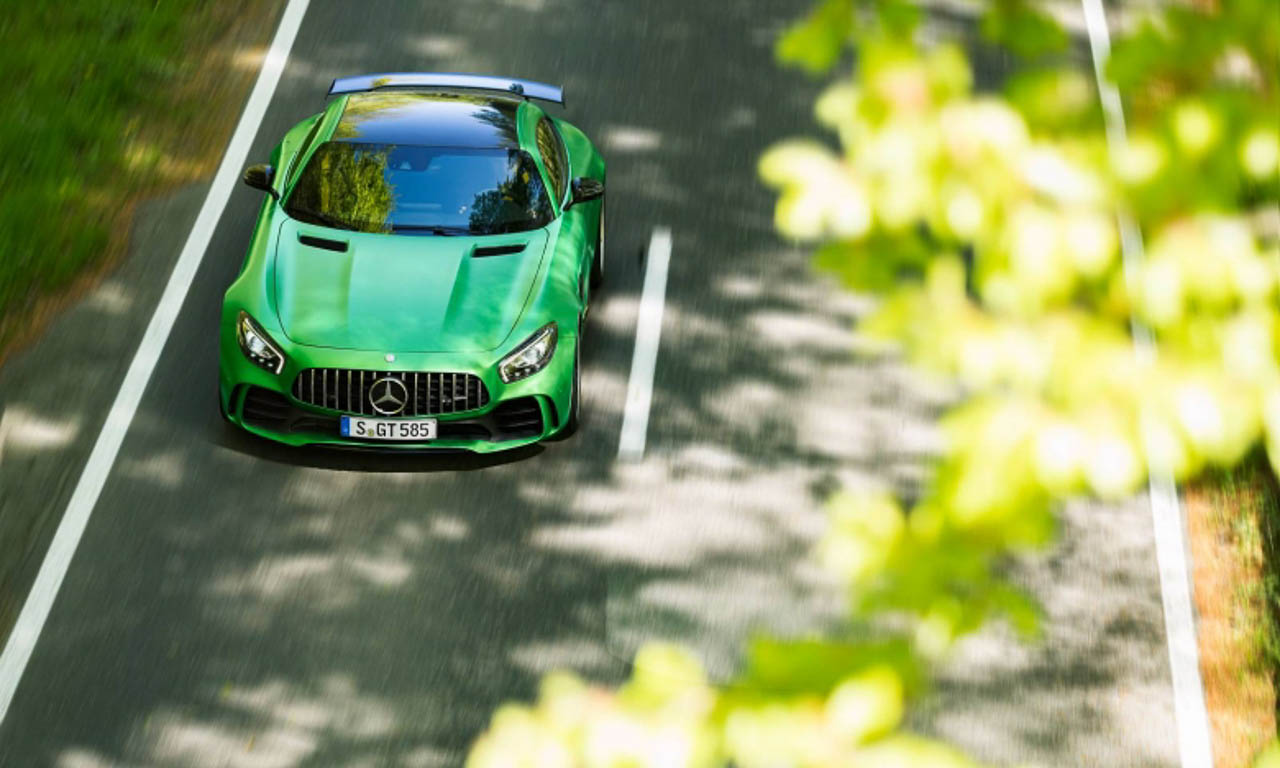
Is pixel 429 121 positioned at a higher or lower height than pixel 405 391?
higher

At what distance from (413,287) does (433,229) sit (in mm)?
534

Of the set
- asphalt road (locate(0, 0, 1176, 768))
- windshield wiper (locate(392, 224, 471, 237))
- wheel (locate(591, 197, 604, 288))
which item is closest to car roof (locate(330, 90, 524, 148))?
windshield wiper (locate(392, 224, 471, 237))

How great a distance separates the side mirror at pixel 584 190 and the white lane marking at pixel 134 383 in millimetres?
2942

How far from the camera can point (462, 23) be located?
1477 centimetres

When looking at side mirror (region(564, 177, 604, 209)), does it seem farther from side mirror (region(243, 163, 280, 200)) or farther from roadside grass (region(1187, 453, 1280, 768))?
roadside grass (region(1187, 453, 1280, 768))

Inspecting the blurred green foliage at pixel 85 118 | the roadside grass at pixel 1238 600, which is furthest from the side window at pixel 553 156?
the roadside grass at pixel 1238 600

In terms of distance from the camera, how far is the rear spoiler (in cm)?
1098

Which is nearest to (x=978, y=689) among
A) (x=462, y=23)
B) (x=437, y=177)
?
(x=437, y=177)

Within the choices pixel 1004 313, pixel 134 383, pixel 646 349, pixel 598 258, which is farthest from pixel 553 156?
pixel 1004 313

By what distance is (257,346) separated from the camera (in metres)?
9.14

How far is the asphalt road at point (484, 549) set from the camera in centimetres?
777

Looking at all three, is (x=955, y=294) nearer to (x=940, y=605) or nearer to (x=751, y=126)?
(x=940, y=605)

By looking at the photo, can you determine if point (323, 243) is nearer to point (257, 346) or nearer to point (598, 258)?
point (257, 346)

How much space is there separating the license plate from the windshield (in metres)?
1.29
